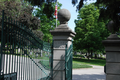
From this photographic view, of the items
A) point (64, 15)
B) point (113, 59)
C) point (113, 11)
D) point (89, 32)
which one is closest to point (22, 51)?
point (64, 15)

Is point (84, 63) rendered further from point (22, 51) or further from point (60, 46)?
point (22, 51)

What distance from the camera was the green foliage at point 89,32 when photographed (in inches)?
1091

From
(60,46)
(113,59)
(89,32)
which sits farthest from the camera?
(89,32)

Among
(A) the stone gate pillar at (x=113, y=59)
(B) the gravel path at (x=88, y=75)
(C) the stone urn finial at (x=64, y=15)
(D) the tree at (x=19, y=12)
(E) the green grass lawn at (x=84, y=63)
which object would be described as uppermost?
(D) the tree at (x=19, y=12)

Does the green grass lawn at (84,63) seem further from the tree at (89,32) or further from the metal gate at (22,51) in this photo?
the metal gate at (22,51)

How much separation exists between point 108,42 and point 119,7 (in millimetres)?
1566

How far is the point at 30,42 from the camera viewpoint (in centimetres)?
411

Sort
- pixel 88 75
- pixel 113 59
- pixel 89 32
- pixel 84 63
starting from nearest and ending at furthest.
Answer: pixel 113 59 < pixel 88 75 < pixel 84 63 < pixel 89 32

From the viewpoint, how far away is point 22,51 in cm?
396

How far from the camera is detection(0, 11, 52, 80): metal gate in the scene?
141 inches

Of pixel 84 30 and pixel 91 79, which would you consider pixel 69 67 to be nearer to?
pixel 91 79

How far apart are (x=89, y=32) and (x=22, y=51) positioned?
24.7 meters

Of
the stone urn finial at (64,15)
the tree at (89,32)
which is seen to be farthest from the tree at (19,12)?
the stone urn finial at (64,15)

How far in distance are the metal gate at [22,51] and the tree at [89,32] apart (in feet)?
76.0
